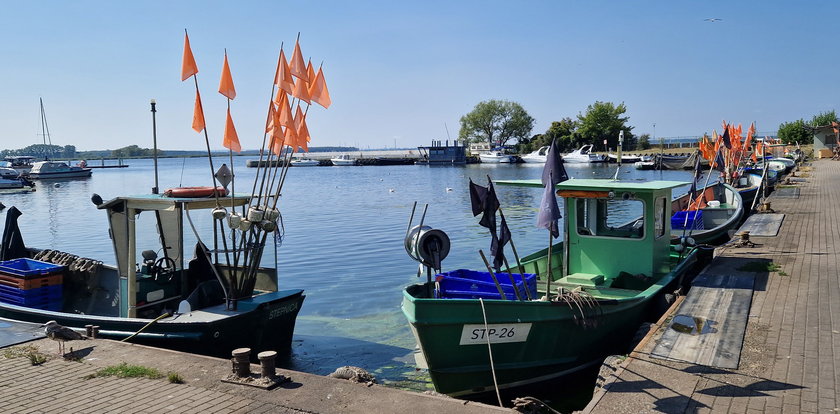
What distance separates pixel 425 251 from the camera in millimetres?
9078

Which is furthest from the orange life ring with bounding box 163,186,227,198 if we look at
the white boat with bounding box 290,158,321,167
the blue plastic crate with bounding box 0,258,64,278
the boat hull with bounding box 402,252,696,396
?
the white boat with bounding box 290,158,321,167

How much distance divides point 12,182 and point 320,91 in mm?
65321

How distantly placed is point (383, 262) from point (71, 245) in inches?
577

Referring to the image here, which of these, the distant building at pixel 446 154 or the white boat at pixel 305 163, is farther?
the white boat at pixel 305 163

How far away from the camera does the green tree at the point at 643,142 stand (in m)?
111

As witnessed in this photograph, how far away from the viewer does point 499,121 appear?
146 meters

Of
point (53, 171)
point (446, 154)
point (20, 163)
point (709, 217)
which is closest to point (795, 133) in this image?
point (446, 154)

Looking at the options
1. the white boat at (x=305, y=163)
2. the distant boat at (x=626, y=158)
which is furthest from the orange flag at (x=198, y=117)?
the white boat at (x=305, y=163)

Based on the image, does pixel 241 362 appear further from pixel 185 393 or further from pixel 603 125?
pixel 603 125

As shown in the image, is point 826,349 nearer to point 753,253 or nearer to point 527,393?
point 527,393

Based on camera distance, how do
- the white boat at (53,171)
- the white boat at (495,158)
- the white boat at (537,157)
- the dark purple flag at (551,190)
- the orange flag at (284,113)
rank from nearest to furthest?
the dark purple flag at (551,190)
the orange flag at (284,113)
the white boat at (53,171)
the white boat at (537,157)
the white boat at (495,158)

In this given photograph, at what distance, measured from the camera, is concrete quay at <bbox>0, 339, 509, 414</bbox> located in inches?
254

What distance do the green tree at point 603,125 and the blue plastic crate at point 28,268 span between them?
346 ft

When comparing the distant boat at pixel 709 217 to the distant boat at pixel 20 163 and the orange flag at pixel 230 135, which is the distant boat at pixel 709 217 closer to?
the orange flag at pixel 230 135
